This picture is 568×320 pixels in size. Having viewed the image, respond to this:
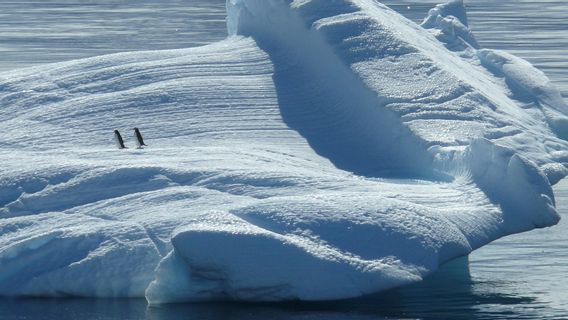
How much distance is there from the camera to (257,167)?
37.2 ft

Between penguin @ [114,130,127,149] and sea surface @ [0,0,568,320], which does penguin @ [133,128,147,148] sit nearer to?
penguin @ [114,130,127,149]

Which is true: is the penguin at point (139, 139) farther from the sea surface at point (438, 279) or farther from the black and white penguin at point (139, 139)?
the sea surface at point (438, 279)

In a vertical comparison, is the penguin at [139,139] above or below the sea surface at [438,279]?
above

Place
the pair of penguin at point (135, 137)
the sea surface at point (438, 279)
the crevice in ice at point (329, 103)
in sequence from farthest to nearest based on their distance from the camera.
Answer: the crevice in ice at point (329, 103)
the pair of penguin at point (135, 137)
the sea surface at point (438, 279)

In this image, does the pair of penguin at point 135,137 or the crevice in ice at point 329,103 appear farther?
the crevice in ice at point 329,103

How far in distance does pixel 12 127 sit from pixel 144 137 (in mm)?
1226

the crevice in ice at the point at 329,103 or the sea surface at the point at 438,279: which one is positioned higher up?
the crevice in ice at the point at 329,103

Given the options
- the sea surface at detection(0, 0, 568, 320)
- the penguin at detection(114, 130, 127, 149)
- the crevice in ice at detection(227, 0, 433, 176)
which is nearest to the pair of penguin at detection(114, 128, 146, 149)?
the penguin at detection(114, 130, 127, 149)

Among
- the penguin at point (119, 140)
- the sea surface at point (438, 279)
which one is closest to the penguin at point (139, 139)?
the penguin at point (119, 140)

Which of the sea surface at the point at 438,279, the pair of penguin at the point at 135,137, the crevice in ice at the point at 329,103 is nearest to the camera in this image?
the sea surface at the point at 438,279

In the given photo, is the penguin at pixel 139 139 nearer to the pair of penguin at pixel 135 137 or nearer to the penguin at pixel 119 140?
the pair of penguin at pixel 135 137

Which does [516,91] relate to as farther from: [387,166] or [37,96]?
[37,96]

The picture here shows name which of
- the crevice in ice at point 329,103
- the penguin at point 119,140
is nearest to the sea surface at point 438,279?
the crevice in ice at point 329,103

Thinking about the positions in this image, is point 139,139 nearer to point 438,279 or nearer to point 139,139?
point 139,139
